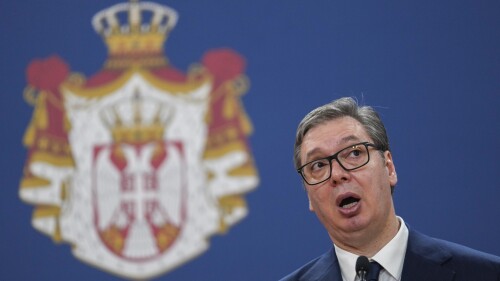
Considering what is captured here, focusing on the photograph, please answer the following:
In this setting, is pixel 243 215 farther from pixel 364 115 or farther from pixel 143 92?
pixel 364 115

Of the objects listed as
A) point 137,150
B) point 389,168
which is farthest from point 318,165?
point 137,150

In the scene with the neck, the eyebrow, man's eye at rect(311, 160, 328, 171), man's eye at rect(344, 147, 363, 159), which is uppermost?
the eyebrow

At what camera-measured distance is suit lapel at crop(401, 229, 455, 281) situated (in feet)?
4.83

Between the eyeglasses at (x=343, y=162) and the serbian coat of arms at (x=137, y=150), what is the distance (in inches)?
56.9

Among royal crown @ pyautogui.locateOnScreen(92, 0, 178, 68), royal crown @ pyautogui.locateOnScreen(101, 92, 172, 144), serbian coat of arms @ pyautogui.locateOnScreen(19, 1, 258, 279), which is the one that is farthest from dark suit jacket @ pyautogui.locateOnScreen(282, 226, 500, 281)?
royal crown @ pyautogui.locateOnScreen(92, 0, 178, 68)

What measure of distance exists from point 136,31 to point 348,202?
76.7 inches

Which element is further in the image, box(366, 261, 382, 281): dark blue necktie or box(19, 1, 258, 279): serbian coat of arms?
box(19, 1, 258, 279): serbian coat of arms

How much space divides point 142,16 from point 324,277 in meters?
1.98

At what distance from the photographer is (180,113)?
3.17 metres

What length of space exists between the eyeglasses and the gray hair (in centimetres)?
5

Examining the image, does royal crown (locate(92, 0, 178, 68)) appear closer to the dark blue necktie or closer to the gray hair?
the gray hair

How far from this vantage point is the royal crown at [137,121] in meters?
3.14

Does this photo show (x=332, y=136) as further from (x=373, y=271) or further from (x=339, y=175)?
(x=373, y=271)

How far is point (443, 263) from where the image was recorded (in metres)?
1.49
